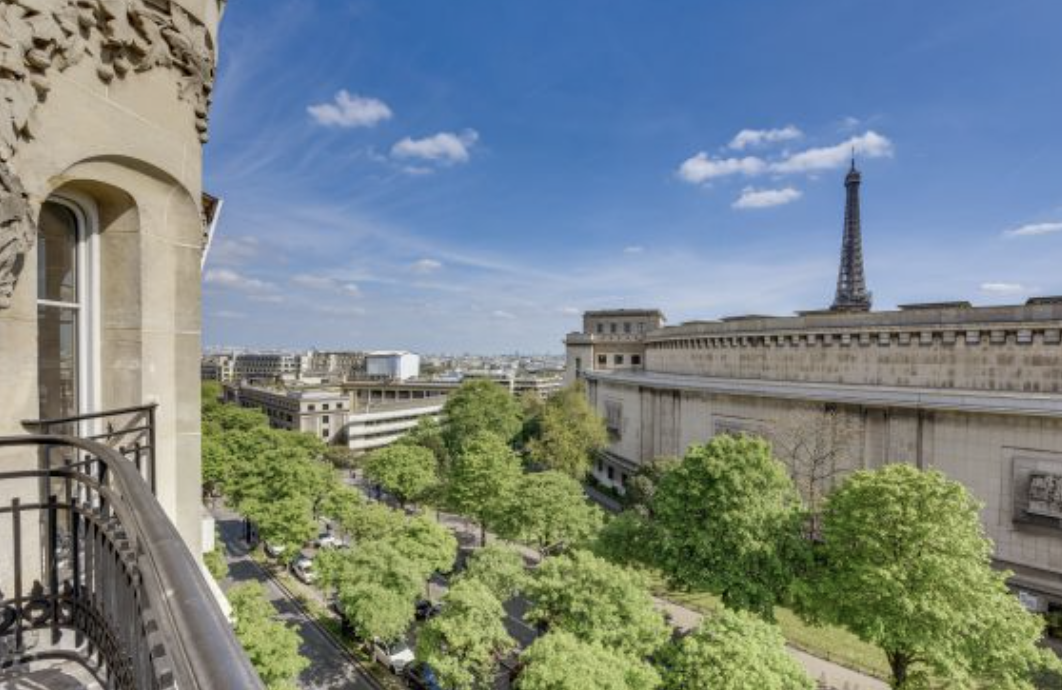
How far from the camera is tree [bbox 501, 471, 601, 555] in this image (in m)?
25.1

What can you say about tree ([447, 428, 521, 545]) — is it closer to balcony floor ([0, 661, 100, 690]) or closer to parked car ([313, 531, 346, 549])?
parked car ([313, 531, 346, 549])

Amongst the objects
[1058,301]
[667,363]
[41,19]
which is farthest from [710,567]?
[667,363]

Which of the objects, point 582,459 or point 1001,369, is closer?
point 1001,369

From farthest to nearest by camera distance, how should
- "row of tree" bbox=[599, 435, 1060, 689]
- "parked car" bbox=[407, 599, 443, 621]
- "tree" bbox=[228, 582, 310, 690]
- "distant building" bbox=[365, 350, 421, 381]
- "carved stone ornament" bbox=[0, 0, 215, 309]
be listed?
"distant building" bbox=[365, 350, 421, 381]
"parked car" bbox=[407, 599, 443, 621]
"tree" bbox=[228, 582, 310, 690]
"row of tree" bbox=[599, 435, 1060, 689]
"carved stone ornament" bbox=[0, 0, 215, 309]

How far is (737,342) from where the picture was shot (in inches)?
1454

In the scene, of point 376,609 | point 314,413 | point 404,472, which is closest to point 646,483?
point 404,472

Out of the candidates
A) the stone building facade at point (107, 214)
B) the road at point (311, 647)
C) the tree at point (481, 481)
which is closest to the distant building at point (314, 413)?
the road at point (311, 647)

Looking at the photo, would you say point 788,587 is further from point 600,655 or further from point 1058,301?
point 1058,301

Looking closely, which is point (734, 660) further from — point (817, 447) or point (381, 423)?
point (381, 423)

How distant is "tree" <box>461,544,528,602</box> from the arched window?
16.7 m

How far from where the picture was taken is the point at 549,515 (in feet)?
82.8

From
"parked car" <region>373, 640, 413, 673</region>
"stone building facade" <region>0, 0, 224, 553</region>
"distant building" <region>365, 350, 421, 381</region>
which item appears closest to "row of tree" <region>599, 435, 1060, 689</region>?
"parked car" <region>373, 640, 413, 673</region>

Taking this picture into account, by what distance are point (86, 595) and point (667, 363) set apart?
1920 inches

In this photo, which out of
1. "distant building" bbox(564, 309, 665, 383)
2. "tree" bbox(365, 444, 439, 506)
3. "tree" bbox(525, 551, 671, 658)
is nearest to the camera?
"tree" bbox(525, 551, 671, 658)
